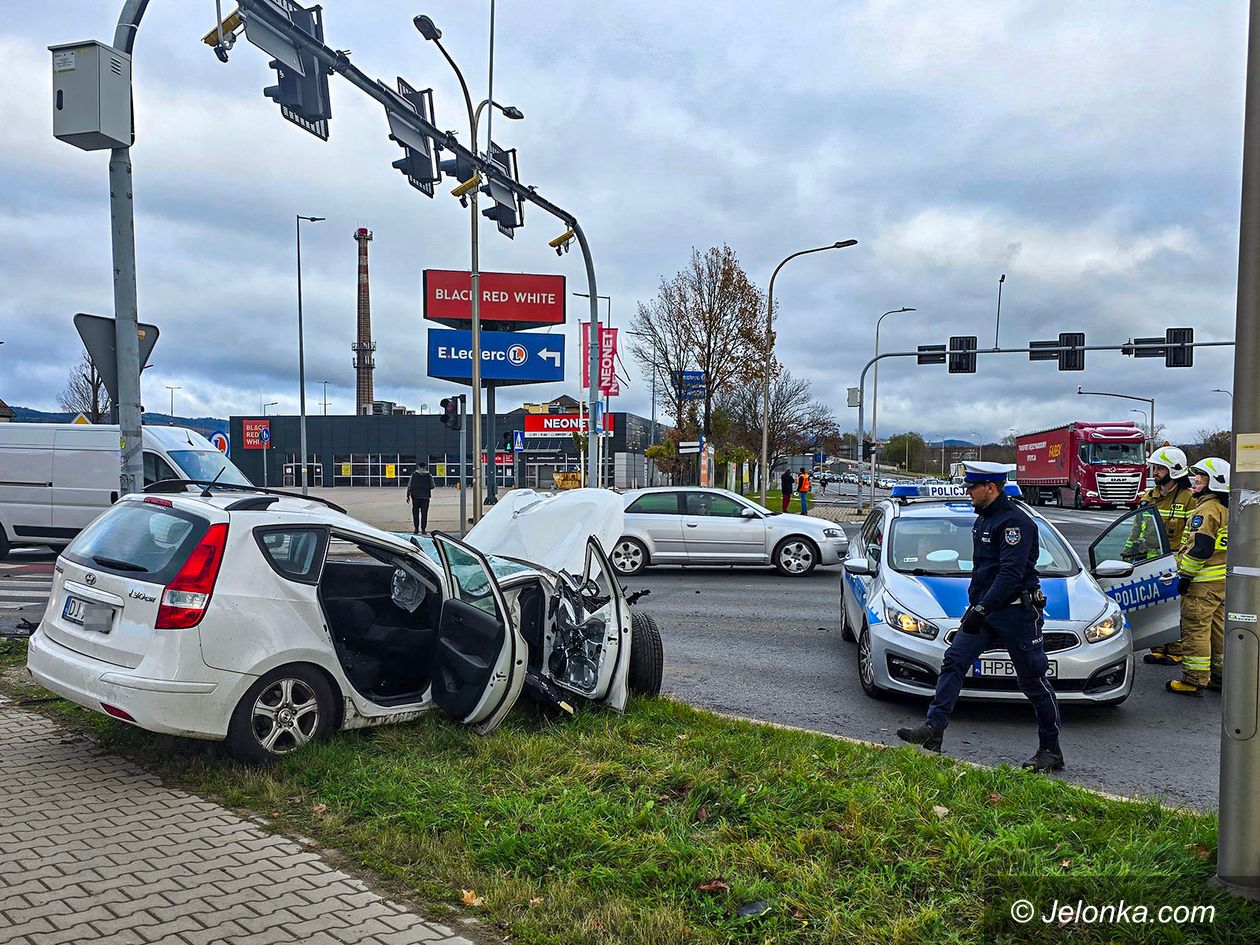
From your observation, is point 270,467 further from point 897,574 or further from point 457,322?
point 897,574

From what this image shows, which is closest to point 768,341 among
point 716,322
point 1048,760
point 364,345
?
point 716,322

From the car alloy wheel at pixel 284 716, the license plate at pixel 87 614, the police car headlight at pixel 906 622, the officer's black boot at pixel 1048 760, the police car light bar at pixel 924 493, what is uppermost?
the police car light bar at pixel 924 493

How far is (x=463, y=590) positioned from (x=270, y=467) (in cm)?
7716

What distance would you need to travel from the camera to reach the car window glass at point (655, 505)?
1627cm

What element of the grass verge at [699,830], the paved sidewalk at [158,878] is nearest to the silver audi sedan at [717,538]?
the grass verge at [699,830]

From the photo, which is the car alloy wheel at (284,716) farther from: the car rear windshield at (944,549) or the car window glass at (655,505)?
the car window glass at (655,505)

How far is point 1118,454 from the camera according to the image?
42531 mm

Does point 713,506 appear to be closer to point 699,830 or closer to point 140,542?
point 140,542

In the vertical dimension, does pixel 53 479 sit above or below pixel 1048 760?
above

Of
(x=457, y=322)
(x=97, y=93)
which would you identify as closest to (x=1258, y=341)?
(x=97, y=93)

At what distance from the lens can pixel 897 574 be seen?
770cm

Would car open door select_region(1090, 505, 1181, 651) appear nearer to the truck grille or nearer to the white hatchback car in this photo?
the white hatchback car

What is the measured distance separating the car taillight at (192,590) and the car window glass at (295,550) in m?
0.28

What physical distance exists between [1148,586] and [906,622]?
88.1 inches
